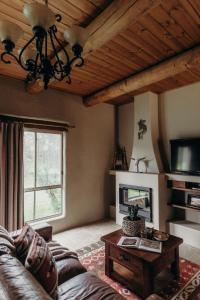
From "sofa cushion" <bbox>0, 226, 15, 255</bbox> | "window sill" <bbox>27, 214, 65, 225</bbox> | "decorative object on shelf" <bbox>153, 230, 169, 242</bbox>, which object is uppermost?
"sofa cushion" <bbox>0, 226, 15, 255</bbox>

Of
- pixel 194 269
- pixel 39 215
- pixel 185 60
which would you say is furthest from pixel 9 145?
pixel 194 269

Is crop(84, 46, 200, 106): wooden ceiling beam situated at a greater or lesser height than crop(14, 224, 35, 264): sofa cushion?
greater

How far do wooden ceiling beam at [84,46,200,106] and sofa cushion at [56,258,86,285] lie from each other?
2565mm

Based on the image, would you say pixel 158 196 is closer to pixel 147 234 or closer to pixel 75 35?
pixel 147 234

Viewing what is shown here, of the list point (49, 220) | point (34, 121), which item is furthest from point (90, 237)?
point (34, 121)

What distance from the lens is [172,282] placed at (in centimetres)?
228

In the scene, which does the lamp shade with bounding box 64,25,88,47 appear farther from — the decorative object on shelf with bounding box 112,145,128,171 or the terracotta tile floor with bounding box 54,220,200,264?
the decorative object on shelf with bounding box 112,145,128,171

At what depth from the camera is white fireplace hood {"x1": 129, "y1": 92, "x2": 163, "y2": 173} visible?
3869 mm

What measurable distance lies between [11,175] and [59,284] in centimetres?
201

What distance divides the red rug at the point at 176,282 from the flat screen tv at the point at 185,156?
141 cm

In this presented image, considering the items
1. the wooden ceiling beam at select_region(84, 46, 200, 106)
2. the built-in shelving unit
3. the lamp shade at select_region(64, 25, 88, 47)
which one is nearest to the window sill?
the built-in shelving unit

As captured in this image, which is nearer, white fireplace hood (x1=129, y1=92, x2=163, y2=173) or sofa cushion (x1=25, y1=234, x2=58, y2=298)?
sofa cushion (x1=25, y1=234, x2=58, y2=298)

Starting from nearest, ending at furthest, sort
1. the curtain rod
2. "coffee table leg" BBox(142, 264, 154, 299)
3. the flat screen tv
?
"coffee table leg" BBox(142, 264, 154, 299), the curtain rod, the flat screen tv

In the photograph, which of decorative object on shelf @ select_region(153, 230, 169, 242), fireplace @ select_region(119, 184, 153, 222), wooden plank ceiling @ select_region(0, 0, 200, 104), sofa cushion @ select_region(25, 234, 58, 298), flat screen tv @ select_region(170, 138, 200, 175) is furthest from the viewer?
fireplace @ select_region(119, 184, 153, 222)
